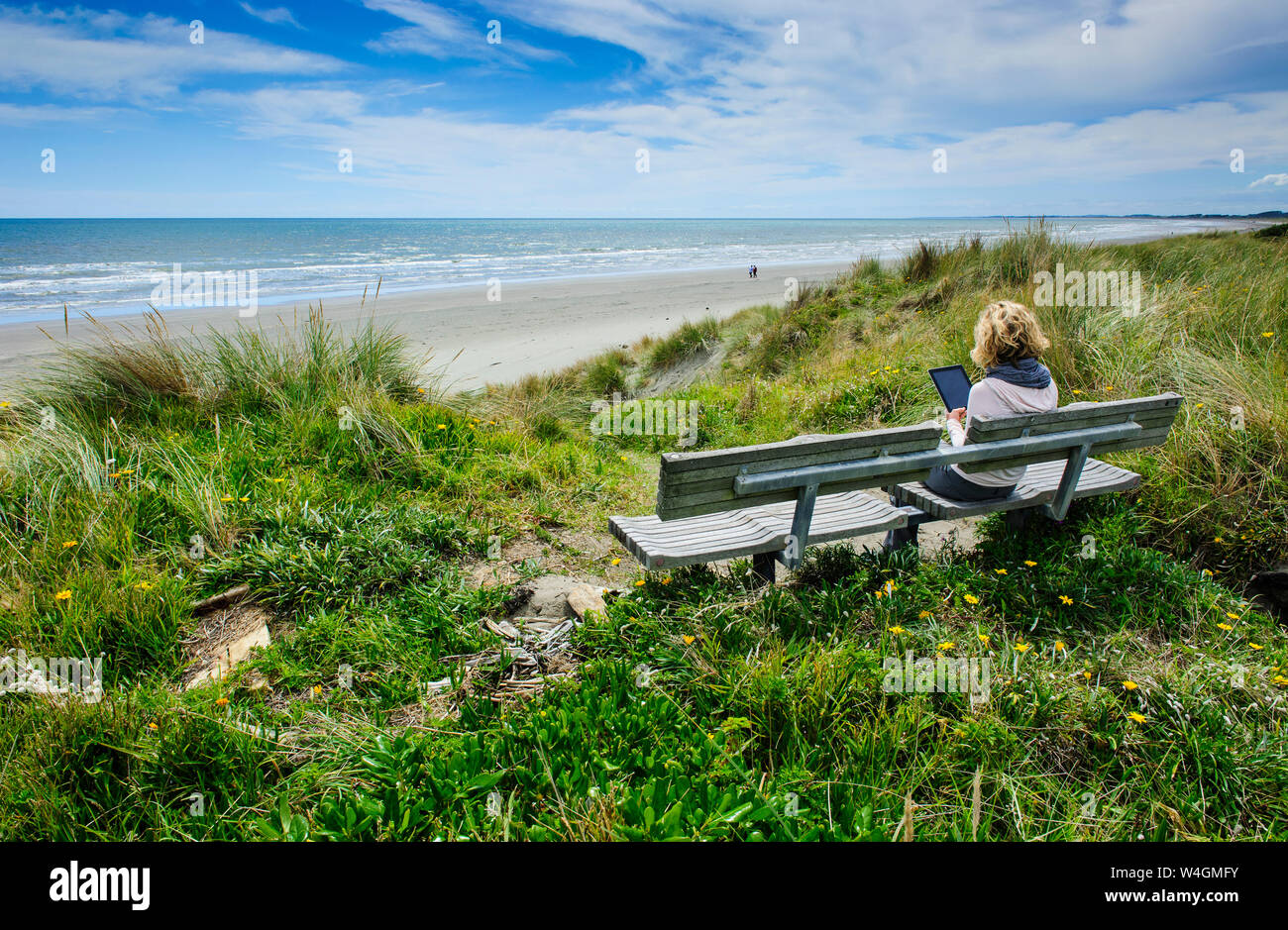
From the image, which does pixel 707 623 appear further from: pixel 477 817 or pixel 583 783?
pixel 477 817

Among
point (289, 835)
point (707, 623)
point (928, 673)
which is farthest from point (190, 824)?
point (928, 673)

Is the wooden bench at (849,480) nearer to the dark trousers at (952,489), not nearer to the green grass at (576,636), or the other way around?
the dark trousers at (952,489)

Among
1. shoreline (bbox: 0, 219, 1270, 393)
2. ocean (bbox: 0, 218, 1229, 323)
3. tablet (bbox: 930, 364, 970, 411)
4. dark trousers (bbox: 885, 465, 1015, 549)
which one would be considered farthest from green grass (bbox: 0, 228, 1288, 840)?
ocean (bbox: 0, 218, 1229, 323)

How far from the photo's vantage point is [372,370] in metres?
5.99

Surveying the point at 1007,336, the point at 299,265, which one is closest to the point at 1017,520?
the point at 1007,336

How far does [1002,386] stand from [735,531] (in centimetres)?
168

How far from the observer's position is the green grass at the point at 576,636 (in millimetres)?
2096

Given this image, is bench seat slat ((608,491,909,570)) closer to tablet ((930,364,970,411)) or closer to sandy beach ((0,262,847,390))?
tablet ((930,364,970,411))

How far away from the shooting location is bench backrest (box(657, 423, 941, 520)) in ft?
9.54

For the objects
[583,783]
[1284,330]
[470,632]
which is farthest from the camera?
[1284,330]

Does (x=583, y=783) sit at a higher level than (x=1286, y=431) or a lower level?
lower

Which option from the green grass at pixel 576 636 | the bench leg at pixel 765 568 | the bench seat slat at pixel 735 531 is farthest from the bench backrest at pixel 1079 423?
the bench leg at pixel 765 568
